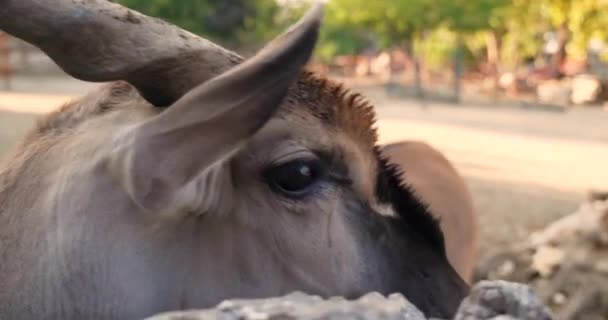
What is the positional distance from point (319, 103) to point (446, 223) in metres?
1.09

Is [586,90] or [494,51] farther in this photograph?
[494,51]

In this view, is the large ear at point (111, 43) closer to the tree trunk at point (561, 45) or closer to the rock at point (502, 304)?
the rock at point (502, 304)

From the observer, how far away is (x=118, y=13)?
1.77 m

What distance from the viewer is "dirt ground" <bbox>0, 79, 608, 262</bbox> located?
9188mm

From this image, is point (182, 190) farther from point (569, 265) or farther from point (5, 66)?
point (5, 66)

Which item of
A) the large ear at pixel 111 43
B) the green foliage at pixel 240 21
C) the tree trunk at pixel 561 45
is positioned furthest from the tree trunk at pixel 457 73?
the large ear at pixel 111 43

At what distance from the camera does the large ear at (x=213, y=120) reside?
157cm

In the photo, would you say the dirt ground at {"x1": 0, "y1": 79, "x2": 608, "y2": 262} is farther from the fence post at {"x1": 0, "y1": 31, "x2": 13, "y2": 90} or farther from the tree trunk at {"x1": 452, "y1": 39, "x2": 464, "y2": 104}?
the tree trunk at {"x1": 452, "y1": 39, "x2": 464, "y2": 104}

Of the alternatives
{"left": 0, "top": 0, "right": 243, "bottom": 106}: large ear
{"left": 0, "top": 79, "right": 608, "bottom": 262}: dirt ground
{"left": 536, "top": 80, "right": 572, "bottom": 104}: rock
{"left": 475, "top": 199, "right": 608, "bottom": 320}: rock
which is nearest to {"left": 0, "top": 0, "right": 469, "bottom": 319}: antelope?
{"left": 0, "top": 0, "right": 243, "bottom": 106}: large ear

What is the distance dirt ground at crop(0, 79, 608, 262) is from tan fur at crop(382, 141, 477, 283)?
20.9 inches

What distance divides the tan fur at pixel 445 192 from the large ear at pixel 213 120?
4.11 ft

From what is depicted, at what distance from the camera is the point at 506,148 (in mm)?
15562

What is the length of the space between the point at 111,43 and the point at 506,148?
47.2 ft

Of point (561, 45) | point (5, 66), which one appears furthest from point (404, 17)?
point (5, 66)
